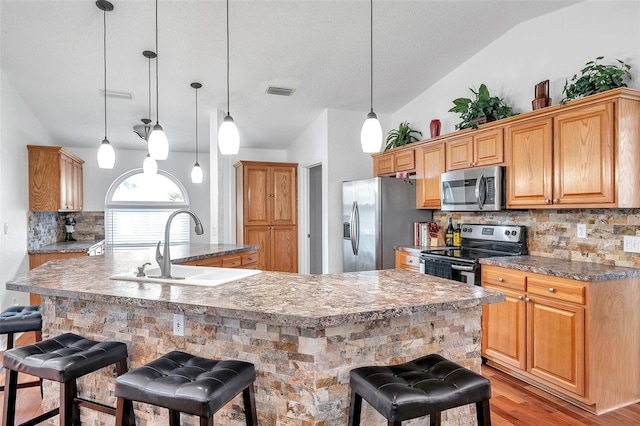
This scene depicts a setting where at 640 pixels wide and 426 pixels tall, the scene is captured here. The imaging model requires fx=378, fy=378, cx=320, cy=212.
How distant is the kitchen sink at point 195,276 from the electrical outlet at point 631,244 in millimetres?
2564

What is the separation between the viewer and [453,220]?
13.9 feet

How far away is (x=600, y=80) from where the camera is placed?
2.58 metres

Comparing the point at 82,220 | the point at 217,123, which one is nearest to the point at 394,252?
the point at 217,123

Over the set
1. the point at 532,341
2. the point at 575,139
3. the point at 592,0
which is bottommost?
the point at 532,341

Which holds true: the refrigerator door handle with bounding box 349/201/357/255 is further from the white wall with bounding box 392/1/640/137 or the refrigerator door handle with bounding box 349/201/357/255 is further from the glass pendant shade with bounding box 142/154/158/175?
the glass pendant shade with bounding box 142/154/158/175

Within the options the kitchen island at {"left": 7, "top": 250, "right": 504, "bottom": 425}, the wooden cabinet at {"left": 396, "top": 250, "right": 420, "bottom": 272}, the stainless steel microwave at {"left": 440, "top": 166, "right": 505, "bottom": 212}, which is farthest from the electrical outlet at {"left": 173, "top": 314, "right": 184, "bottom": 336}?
the stainless steel microwave at {"left": 440, "top": 166, "right": 505, "bottom": 212}

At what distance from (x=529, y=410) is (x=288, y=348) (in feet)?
6.19

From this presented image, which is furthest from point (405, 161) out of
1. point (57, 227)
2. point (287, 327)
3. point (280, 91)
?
point (57, 227)

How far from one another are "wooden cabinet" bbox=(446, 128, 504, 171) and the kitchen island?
6.02 ft

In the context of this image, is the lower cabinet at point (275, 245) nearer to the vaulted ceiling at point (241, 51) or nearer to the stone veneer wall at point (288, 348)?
the vaulted ceiling at point (241, 51)

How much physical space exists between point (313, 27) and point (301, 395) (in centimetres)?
310

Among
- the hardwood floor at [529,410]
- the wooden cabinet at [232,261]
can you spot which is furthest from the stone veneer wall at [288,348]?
the wooden cabinet at [232,261]

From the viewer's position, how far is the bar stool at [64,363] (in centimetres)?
163

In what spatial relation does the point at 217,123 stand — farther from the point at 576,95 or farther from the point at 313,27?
the point at 576,95
